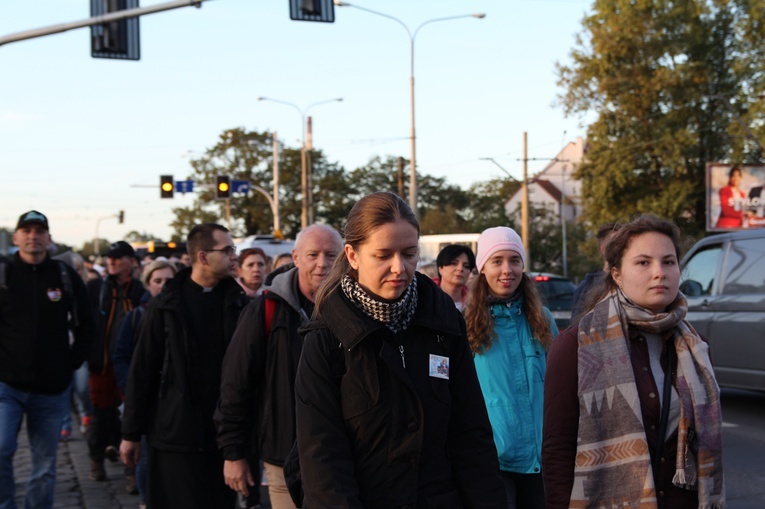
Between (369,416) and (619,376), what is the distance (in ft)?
2.98

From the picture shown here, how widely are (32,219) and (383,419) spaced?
14.3ft

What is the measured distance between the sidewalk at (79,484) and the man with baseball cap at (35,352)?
1357 millimetres

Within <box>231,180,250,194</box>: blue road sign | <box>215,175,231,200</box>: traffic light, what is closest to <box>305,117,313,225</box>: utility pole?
<box>231,180,250,194</box>: blue road sign

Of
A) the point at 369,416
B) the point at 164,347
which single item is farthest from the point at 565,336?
the point at 164,347

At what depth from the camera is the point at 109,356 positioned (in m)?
8.63

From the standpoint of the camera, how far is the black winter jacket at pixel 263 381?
4.73 meters

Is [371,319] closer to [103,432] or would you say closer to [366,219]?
[366,219]

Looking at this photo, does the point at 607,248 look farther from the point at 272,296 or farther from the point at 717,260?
the point at 717,260

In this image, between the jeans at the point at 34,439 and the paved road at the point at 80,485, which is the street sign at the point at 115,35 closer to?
the paved road at the point at 80,485

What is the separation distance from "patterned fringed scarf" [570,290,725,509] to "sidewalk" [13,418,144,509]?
506cm

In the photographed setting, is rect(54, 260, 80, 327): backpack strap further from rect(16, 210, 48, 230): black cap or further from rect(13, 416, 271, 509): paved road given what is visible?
rect(13, 416, 271, 509): paved road

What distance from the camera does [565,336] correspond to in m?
3.42

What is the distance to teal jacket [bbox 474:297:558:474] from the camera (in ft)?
14.4

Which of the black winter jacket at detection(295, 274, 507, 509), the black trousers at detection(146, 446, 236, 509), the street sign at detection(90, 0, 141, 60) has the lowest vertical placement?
the black trousers at detection(146, 446, 236, 509)
